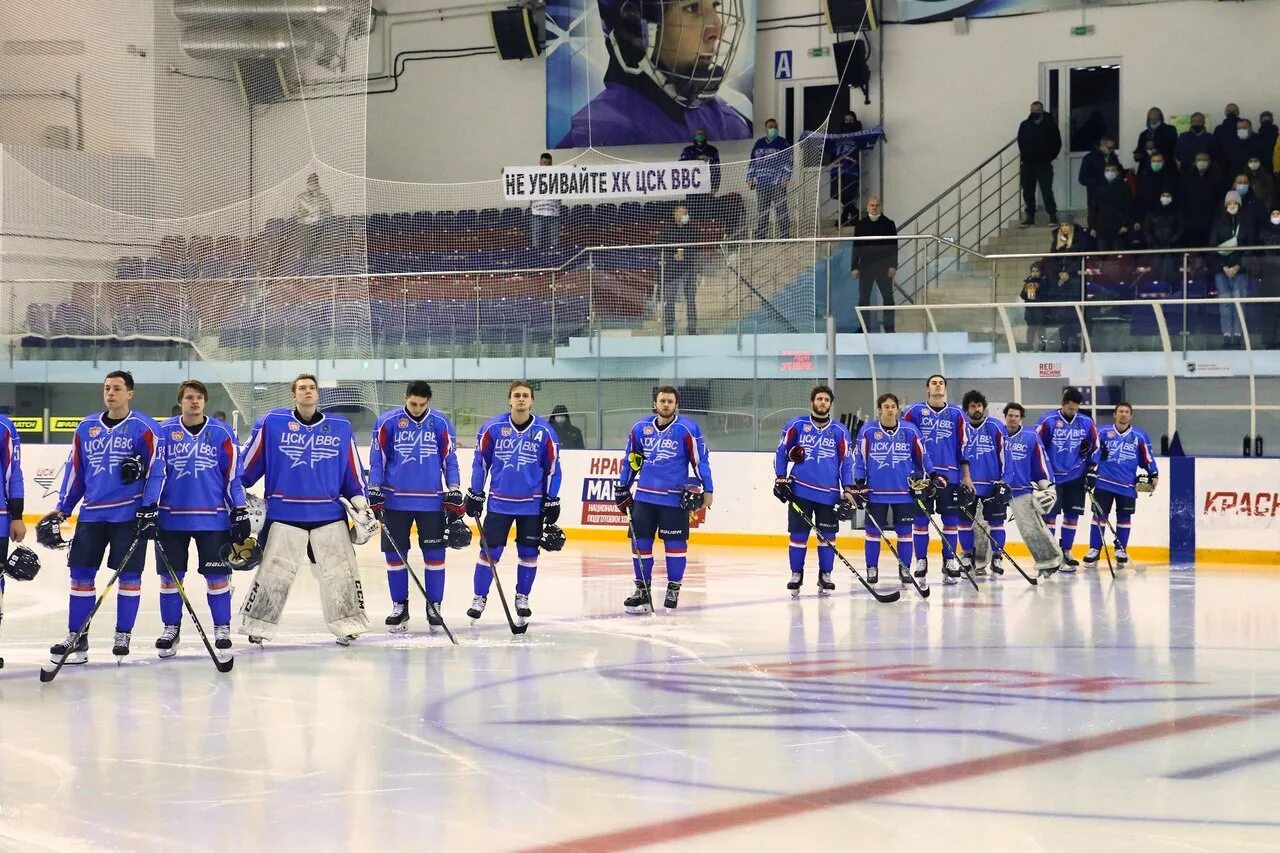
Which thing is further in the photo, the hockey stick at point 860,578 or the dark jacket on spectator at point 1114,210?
the dark jacket on spectator at point 1114,210

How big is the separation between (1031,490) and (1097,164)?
6.84m

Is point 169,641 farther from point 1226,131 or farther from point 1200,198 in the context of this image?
point 1226,131

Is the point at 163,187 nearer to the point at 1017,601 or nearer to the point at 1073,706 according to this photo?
the point at 1017,601

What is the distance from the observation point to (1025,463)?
39.7 feet

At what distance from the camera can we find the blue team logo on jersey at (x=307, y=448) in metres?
7.70

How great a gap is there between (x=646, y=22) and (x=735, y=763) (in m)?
17.0

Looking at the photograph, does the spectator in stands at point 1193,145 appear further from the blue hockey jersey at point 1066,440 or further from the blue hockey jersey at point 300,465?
the blue hockey jersey at point 300,465

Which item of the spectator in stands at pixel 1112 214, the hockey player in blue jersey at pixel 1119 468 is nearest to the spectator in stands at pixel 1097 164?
the spectator in stands at pixel 1112 214

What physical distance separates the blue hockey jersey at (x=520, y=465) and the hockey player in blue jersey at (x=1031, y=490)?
183 inches

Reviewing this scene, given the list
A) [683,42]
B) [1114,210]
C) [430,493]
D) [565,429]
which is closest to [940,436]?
[565,429]

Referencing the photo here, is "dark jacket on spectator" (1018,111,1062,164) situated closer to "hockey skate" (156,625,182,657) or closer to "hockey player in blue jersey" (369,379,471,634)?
"hockey player in blue jersey" (369,379,471,634)

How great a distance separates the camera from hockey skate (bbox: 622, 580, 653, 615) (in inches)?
376

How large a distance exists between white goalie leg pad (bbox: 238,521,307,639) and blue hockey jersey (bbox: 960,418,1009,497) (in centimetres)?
606

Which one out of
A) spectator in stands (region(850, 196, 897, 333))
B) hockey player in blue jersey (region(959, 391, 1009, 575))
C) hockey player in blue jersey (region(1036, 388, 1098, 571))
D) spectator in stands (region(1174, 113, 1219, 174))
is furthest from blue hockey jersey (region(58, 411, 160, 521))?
spectator in stands (region(1174, 113, 1219, 174))
